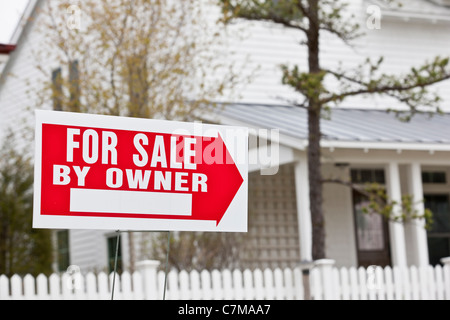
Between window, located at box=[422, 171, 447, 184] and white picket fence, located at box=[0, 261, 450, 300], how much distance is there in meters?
5.62

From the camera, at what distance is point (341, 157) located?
14617mm

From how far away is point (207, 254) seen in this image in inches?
539

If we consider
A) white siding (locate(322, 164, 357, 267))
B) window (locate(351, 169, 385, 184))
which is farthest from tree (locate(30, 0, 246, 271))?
window (locate(351, 169, 385, 184))

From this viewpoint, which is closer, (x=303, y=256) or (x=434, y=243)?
(x=303, y=256)

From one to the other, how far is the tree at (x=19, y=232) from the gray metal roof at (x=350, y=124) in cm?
430

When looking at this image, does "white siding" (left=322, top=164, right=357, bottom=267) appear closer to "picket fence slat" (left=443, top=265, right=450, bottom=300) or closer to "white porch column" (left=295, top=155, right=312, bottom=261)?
"white porch column" (left=295, top=155, right=312, bottom=261)

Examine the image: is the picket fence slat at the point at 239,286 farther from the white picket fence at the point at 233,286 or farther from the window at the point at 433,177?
the window at the point at 433,177

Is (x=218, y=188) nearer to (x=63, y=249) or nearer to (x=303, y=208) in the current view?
(x=303, y=208)

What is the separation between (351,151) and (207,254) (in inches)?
124

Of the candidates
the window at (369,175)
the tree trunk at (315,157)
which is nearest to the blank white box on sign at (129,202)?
the tree trunk at (315,157)

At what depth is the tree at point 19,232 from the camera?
15.9 meters

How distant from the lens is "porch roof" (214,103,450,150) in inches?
566
